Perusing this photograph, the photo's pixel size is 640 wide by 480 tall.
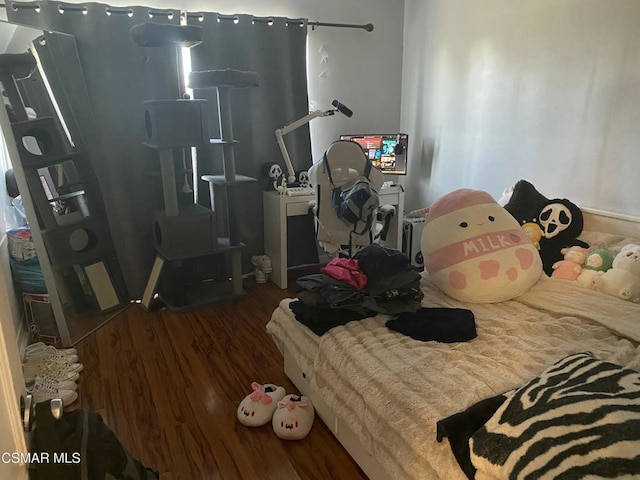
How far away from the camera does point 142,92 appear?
3.10 metres

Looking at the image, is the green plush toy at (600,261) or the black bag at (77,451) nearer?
the black bag at (77,451)

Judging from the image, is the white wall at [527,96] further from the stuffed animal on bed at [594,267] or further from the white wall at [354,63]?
the stuffed animal on bed at [594,267]

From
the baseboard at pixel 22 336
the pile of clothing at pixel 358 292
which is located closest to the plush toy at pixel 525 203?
the pile of clothing at pixel 358 292

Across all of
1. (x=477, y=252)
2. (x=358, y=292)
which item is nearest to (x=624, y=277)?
(x=477, y=252)

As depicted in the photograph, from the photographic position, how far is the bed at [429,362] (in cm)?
141

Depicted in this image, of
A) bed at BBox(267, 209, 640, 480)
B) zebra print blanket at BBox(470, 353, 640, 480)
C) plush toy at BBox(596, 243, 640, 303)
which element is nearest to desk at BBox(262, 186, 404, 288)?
bed at BBox(267, 209, 640, 480)

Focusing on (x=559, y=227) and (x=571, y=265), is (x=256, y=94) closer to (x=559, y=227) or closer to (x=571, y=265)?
(x=559, y=227)

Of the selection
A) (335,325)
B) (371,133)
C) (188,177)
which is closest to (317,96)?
(371,133)

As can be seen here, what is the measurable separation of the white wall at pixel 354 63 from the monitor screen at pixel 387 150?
29 cm

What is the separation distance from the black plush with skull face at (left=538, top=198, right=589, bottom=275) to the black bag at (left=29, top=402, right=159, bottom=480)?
82.7 inches

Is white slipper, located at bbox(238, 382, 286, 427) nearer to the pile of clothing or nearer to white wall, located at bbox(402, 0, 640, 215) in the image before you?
the pile of clothing

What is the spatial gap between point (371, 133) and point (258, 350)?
7.29 feet

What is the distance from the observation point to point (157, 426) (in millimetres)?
2020

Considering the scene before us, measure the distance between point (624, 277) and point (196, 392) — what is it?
1.99m
